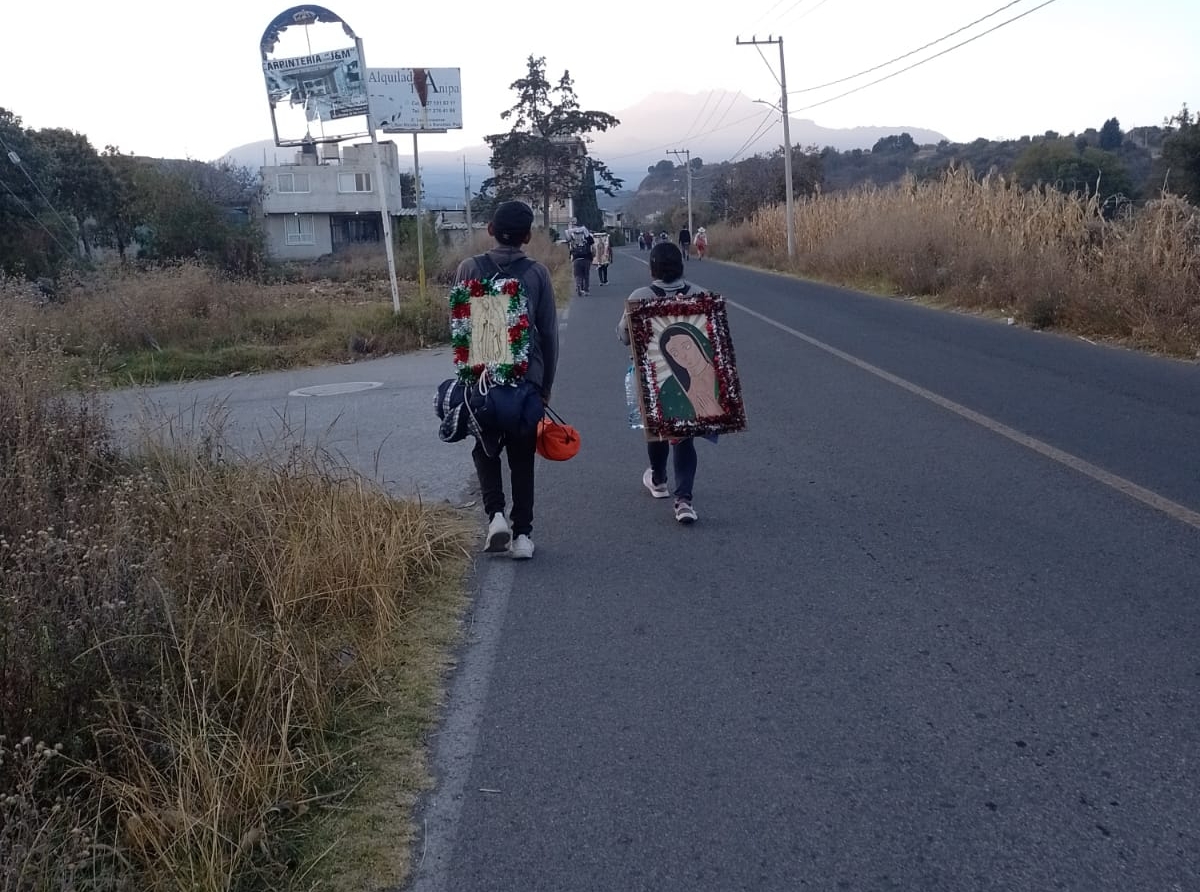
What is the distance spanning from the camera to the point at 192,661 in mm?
4164

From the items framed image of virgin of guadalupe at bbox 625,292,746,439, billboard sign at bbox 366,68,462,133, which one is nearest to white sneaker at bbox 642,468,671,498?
framed image of virgin of guadalupe at bbox 625,292,746,439

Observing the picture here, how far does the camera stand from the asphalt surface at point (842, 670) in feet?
11.2

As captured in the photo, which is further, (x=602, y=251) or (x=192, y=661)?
(x=602, y=251)

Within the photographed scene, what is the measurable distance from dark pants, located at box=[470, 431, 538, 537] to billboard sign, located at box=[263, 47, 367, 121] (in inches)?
514

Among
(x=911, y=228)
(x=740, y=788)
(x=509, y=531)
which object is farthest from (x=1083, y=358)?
(x=911, y=228)

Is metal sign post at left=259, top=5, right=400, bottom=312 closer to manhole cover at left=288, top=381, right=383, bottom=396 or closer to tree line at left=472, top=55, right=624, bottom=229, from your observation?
manhole cover at left=288, top=381, right=383, bottom=396

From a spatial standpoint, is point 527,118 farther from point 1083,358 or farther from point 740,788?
point 740,788

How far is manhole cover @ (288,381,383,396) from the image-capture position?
43.8ft

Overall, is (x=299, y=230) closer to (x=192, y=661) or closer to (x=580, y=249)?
(x=580, y=249)

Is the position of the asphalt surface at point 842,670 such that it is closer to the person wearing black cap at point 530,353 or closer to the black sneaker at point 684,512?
the black sneaker at point 684,512

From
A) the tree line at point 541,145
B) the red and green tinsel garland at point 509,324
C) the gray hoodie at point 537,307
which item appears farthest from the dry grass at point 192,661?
the tree line at point 541,145

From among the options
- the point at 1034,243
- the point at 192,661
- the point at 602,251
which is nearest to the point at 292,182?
the point at 602,251

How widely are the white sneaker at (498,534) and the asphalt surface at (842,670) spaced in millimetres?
192

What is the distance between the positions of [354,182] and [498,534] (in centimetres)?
5847
